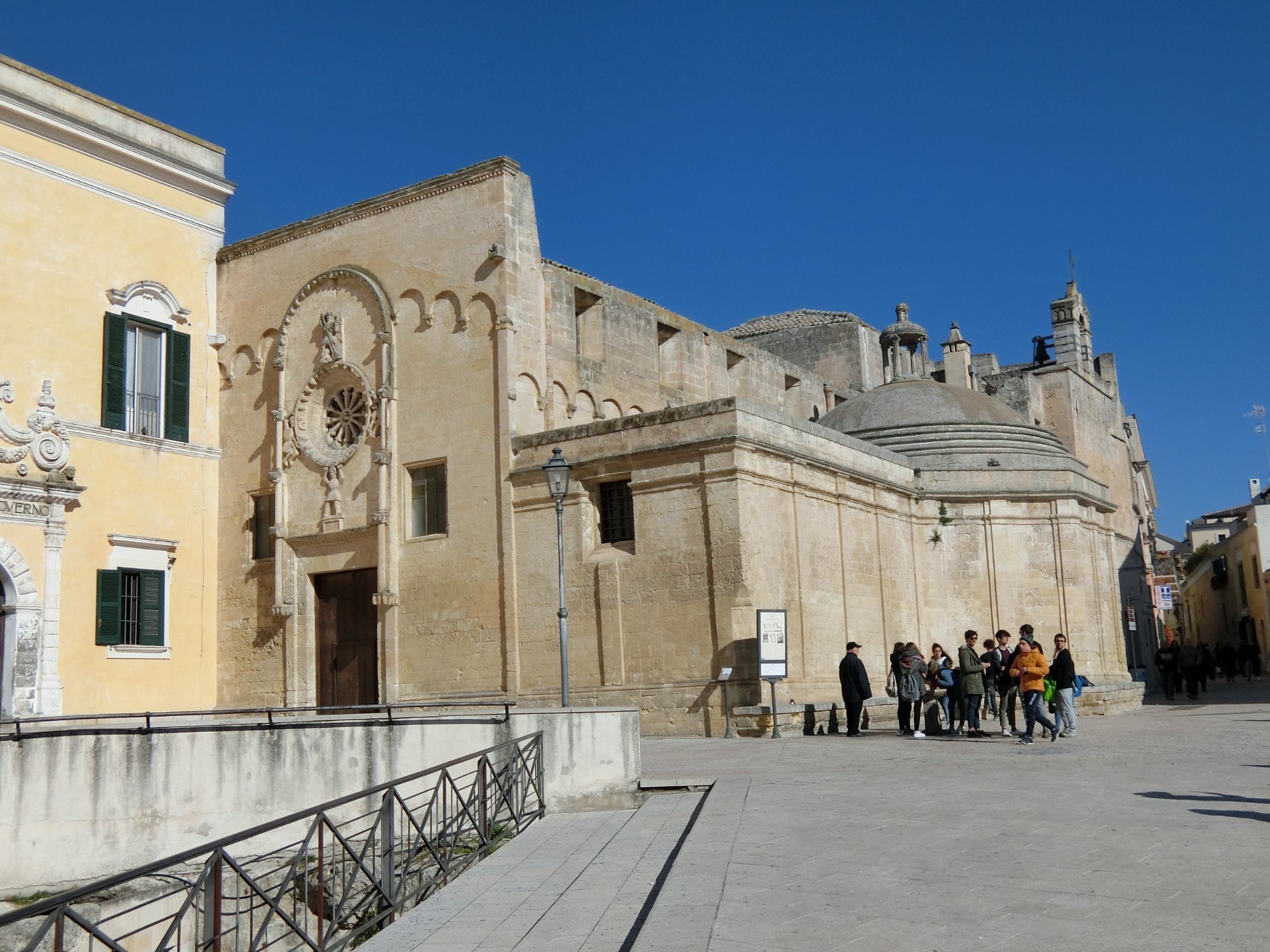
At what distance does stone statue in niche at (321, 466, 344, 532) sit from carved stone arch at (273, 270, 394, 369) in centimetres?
272

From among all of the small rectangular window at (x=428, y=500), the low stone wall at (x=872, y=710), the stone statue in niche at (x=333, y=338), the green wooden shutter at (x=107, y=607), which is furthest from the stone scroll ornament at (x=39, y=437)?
the low stone wall at (x=872, y=710)

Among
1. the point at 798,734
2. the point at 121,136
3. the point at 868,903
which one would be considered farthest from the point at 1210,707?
the point at 121,136

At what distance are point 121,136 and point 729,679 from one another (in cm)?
1550

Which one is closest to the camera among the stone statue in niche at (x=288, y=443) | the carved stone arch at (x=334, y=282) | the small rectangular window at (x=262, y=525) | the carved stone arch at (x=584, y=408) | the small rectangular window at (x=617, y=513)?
the small rectangular window at (x=617, y=513)

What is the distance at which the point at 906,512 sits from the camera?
83.2 ft

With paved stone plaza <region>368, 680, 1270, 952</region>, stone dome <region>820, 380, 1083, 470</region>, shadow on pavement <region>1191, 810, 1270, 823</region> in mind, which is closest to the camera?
paved stone plaza <region>368, 680, 1270, 952</region>

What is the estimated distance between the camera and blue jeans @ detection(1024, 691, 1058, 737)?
16.9m

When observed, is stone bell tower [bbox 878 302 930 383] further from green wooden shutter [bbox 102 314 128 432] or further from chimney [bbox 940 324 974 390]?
green wooden shutter [bbox 102 314 128 432]

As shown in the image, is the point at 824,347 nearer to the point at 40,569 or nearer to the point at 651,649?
the point at 651,649

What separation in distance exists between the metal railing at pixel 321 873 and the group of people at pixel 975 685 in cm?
717

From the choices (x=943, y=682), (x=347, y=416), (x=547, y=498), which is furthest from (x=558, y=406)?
(x=943, y=682)

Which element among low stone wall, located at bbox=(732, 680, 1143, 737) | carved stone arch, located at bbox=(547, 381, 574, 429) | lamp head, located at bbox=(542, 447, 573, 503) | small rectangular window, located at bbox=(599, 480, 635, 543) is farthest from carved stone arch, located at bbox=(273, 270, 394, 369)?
low stone wall, located at bbox=(732, 680, 1143, 737)

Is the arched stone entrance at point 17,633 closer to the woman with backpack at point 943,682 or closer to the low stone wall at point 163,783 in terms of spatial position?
the low stone wall at point 163,783

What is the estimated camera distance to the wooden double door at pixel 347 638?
23.8 meters
